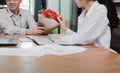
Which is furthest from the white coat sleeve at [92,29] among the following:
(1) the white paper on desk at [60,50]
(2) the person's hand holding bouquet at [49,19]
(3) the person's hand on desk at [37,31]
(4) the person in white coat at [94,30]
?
(3) the person's hand on desk at [37,31]

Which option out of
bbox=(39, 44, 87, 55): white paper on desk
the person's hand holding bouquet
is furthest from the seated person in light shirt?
bbox=(39, 44, 87, 55): white paper on desk

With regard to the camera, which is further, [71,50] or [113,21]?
[113,21]

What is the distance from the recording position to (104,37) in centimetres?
204

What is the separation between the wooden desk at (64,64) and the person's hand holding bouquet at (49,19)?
91 cm

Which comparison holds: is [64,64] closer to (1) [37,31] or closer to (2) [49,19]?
(2) [49,19]

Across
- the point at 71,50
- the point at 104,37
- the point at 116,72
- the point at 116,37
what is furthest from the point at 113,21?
the point at 116,72

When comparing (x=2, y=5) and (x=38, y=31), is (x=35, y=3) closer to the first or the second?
(x=2, y=5)

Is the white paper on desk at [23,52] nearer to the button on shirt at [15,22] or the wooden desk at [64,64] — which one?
the wooden desk at [64,64]

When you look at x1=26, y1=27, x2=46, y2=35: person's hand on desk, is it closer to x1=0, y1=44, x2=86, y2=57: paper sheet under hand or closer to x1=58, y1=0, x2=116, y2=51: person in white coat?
x1=58, y1=0, x2=116, y2=51: person in white coat

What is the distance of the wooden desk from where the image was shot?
110 cm

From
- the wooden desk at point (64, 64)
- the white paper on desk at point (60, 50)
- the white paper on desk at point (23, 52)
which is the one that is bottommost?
the white paper on desk at point (60, 50)

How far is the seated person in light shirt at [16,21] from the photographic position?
2.67 m

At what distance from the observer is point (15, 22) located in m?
2.83

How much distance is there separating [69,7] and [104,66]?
11.8 feet
